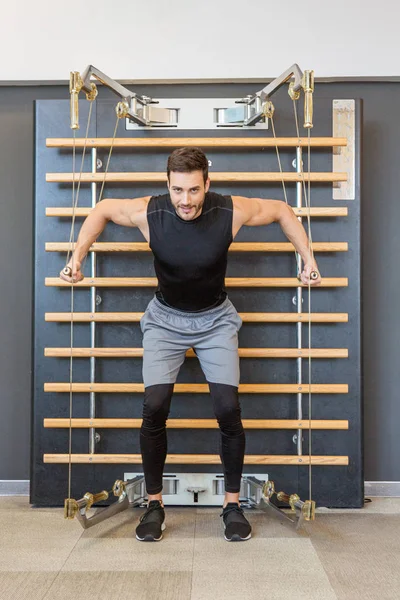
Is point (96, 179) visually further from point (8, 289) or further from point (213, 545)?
point (213, 545)

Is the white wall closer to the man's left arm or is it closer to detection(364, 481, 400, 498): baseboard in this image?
the man's left arm

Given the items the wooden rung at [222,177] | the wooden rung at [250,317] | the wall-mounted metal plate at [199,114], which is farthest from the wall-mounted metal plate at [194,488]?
the wall-mounted metal plate at [199,114]

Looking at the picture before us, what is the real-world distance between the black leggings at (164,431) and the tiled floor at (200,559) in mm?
250

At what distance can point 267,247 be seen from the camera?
10.7 feet

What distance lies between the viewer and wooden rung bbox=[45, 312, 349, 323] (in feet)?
10.8

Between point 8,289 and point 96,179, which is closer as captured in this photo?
point 96,179

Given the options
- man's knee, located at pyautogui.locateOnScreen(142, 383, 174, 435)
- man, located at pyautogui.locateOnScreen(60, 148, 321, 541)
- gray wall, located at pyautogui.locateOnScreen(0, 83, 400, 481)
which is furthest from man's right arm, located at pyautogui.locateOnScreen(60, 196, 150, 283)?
gray wall, located at pyautogui.locateOnScreen(0, 83, 400, 481)

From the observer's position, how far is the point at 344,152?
3373mm

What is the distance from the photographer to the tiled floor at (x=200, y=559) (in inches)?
92.7

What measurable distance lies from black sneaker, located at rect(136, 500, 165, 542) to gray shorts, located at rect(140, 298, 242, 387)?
0.54 meters

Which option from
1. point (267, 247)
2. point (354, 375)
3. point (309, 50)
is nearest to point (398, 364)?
point (354, 375)

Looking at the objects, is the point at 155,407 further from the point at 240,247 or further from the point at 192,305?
the point at 240,247

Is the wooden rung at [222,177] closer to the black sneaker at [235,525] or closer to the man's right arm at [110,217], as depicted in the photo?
the man's right arm at [110,217]

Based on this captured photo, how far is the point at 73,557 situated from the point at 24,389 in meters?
1.22
